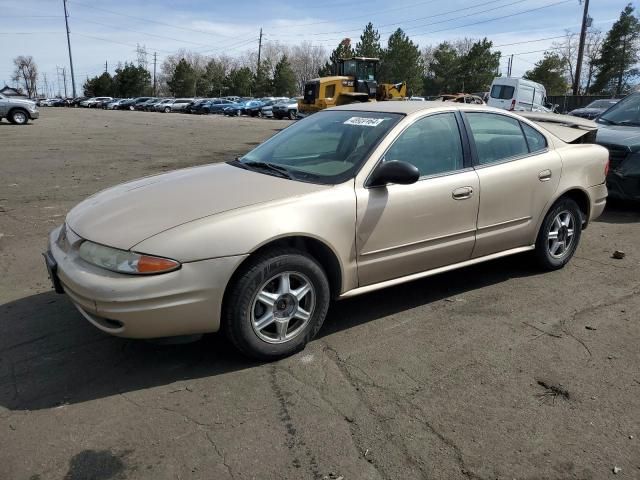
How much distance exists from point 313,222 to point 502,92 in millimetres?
24477

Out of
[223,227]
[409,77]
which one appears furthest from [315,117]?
[409,77]

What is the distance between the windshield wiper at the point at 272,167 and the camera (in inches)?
148

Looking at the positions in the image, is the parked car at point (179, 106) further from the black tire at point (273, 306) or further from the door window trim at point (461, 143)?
the black tire at point (273, 306)

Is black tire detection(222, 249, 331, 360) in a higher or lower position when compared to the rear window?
lower

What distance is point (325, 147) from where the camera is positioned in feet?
13.6

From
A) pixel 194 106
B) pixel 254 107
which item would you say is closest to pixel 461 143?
pixel 254 107

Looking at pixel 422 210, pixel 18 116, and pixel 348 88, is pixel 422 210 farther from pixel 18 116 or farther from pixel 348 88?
pixel 18 116

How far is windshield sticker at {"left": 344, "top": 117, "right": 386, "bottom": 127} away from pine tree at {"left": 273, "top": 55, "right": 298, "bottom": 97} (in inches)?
3040

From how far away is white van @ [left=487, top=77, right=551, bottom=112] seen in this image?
24453 millimetres

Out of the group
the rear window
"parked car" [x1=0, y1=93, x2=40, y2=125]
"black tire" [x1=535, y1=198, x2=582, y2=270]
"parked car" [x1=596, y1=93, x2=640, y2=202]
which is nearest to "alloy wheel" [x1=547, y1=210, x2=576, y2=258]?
"black tire" [x1=535, y1=198, x2=582, y2=270]

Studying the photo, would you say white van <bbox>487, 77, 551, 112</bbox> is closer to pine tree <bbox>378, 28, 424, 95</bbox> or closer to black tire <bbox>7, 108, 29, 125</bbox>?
black tire <bbox>7, 108, 29, 125</bbox>

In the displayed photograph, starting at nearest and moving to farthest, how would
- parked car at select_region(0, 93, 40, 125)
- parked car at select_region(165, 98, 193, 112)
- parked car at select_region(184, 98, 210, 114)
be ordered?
1. parked car at select_region(0, 93, 40, 125)
2. parked car at select_region(184, 98, 210, 114)
3. parked car at select_region(165, 98, 193, 112)

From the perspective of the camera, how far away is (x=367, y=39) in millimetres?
72250

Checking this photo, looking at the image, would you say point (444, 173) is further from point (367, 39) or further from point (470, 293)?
point (367, 39)
